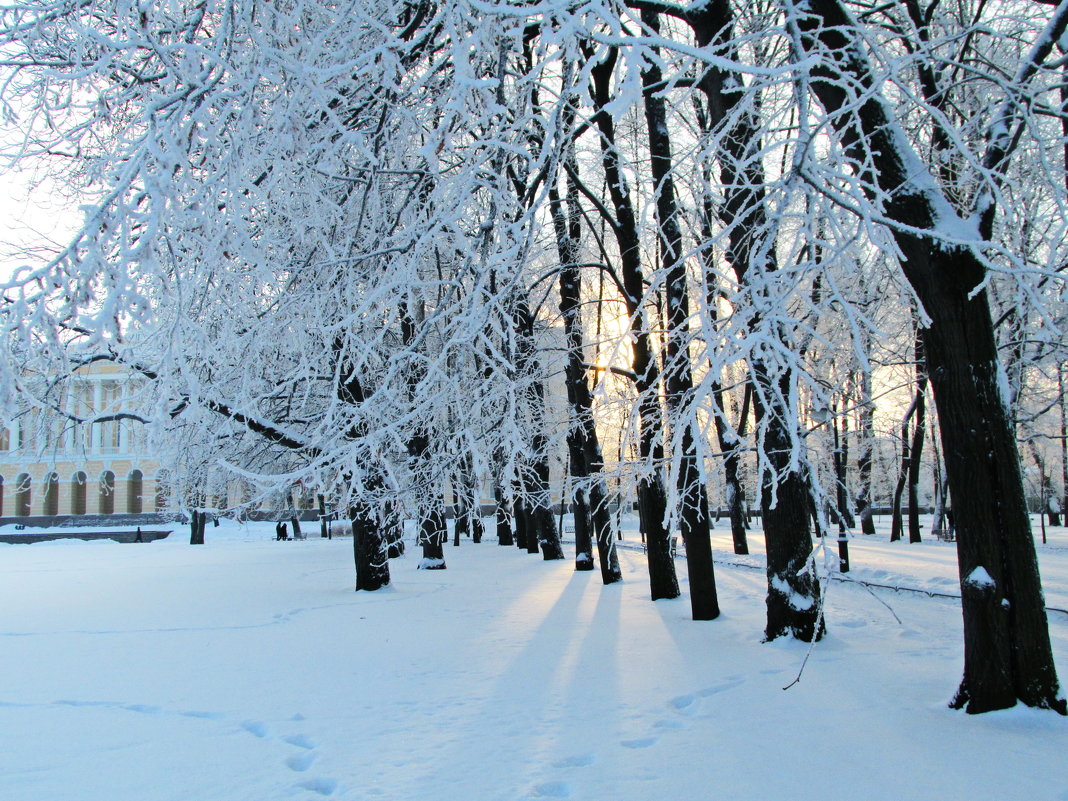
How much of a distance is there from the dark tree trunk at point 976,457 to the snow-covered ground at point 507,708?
0.28 m

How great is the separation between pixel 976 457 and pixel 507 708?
133 inches

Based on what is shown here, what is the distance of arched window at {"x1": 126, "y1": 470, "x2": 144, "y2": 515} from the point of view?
6053cm

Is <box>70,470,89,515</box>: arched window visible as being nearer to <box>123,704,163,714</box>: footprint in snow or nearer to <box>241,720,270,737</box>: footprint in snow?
<box>123,704,163,714</box>: footprint in snow

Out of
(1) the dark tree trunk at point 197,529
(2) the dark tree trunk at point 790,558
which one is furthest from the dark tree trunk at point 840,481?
(1) the dark tree trunk at point 197,529

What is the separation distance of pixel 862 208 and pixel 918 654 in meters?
4.80

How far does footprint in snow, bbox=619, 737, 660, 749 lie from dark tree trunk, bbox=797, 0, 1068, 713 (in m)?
1.93

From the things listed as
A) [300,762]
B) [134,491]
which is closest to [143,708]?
[300,762]

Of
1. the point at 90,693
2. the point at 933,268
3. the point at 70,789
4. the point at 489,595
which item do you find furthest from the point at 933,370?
the point at 489,595

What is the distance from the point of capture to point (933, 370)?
464 cm

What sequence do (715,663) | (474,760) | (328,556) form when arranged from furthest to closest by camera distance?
(328,556), (715,663), (474,760)

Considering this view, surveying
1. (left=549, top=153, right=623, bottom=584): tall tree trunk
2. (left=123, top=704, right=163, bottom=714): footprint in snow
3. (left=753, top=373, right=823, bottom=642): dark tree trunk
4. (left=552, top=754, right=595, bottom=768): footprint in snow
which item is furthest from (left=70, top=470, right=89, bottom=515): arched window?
(left=552, top=754, right=595, bottom=768): footprint in snow

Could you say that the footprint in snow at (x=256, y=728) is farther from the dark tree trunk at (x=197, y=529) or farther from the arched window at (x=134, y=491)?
the arched window at (x=134, y=491)

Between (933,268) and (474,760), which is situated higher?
(933,268)

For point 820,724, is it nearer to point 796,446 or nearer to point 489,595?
point 796,446
